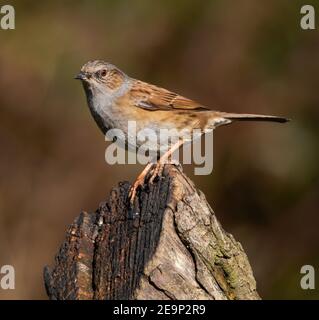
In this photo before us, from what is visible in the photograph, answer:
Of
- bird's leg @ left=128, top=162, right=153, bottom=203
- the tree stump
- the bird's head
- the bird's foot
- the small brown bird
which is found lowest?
the tree stump

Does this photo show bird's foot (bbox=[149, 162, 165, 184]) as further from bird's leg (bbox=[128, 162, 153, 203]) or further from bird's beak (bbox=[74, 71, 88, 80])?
bird's beak (bbox=[74, 71, 88, 80])

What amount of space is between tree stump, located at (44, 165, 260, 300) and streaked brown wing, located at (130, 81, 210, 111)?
7.51 feet

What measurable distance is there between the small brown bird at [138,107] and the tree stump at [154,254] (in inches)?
75.6

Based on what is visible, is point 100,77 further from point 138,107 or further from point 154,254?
point 154,254

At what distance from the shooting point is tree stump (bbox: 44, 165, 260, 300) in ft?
13.1

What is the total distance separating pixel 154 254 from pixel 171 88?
5719mm

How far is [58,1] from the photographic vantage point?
9.98 metres

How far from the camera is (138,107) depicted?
677 centimetres

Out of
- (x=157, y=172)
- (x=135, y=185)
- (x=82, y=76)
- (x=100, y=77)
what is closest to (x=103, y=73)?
(x=100, y=77)

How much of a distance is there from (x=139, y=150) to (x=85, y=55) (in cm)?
320

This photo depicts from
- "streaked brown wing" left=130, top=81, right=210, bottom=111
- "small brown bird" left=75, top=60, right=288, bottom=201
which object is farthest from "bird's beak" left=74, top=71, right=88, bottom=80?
"streaked brown wing" left=130, top=81, right=210, bottom=111

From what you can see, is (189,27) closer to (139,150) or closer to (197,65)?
(197,65)

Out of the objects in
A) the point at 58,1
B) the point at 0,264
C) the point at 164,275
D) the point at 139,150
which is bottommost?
the point at 0,264
